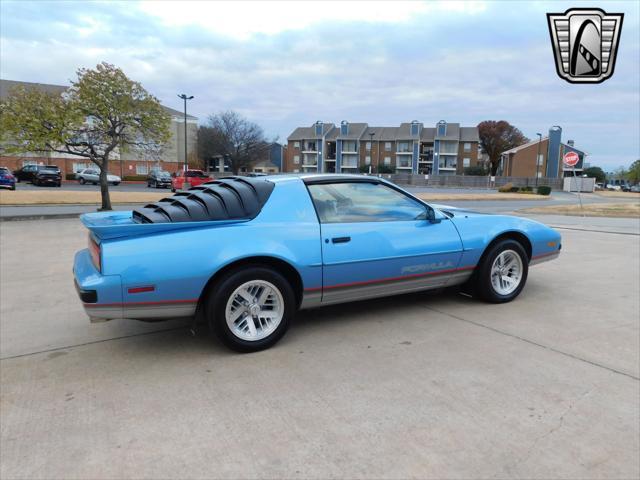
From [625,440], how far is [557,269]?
4.83 meters

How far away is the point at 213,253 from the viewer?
345 cm

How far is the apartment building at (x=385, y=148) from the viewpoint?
250 feet

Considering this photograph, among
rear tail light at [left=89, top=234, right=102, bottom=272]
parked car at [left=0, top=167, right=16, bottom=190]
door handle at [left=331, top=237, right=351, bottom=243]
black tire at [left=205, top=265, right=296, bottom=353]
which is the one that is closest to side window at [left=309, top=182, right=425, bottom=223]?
door handle at [left=331, top=237, right=351, bottom=243]

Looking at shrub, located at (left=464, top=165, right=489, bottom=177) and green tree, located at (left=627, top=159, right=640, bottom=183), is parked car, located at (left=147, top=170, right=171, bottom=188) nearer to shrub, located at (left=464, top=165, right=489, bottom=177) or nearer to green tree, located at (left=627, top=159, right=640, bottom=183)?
shrub, located at (left=464, top=165, right=489, bottom=177)

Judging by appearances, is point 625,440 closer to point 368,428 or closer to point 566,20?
point 368,428

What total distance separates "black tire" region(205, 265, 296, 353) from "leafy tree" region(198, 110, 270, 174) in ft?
197

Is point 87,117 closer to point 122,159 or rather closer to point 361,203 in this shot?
point 361,203

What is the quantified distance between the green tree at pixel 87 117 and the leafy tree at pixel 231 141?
46.2 m

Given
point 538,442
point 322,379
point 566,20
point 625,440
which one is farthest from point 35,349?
point 566,20

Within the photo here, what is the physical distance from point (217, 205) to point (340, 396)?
71.2 inches

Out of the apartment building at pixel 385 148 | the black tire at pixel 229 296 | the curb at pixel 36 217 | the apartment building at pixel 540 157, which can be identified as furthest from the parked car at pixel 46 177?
the apartment building at pixel 540 157

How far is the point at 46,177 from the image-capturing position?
32000 millimetres

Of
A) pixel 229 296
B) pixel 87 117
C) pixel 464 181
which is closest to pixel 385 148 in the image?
pixel 464 181

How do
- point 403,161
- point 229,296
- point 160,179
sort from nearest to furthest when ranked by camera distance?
1. point 229,296
2. point 160,179
3. point 403,161
